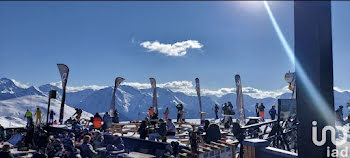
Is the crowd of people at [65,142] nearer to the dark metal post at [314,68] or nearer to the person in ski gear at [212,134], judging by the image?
the person in ski gear at [212,134]

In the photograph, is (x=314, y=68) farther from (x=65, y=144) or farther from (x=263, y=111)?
Answer: (x=263, y=111)

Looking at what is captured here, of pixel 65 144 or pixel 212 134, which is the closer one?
pixel 212 134

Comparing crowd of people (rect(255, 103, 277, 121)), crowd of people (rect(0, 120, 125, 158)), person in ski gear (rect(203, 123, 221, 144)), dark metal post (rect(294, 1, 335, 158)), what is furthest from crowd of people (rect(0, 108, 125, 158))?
crowd of people (rect(255, 103, 277, 121))

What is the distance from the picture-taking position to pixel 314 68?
11.2 ft

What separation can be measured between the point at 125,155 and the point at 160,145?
2237 mm

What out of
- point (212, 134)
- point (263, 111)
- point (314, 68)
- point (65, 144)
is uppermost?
point (314, 68)

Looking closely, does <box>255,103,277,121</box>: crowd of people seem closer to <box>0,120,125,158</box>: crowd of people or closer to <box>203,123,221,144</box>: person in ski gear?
<box>203,123,221,144</box>: person in ski gear

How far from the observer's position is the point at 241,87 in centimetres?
1812

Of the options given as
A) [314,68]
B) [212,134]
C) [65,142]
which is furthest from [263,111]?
[314,68]

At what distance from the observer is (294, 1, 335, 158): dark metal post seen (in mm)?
3387

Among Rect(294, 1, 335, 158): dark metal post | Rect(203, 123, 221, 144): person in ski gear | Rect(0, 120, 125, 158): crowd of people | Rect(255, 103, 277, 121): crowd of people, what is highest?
Rect(294, 1, 335, 158): dark metal post

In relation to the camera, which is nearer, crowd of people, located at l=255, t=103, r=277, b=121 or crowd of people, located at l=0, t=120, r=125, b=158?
crowd of people, located at l=0, t=120, r=125, b=158

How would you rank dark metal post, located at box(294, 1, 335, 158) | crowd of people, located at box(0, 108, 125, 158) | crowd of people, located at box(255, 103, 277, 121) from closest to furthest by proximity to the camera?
1. dark metal post, located at box(294, 1, 335, 158)
2. crowd of people, located at box(0, 108, 125, 158)
3. crowd of people, located at box(255, 103, 277, 121)

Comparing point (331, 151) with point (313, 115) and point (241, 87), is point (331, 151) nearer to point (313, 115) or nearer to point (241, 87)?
point (313, 115)
